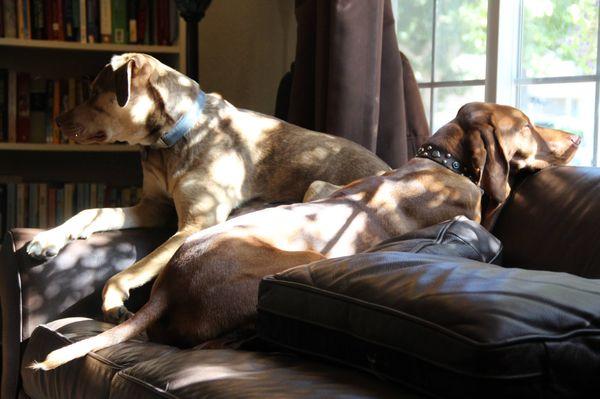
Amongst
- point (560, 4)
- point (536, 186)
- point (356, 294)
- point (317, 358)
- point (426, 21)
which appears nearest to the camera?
point (356, 294)

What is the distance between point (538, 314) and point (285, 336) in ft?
1.59

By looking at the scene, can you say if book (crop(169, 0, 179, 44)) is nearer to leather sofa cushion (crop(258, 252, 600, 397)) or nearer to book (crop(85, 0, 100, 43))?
book (crop(85, 0, 100, 43))

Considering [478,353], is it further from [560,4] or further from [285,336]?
[560,4]

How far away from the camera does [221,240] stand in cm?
175

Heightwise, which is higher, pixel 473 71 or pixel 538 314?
pixel 473 71

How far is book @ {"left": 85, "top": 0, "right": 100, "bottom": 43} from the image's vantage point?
382cm

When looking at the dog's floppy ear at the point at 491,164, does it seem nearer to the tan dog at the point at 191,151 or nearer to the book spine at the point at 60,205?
the tan dog at the point at 191,151

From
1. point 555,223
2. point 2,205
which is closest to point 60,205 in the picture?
point 2,205

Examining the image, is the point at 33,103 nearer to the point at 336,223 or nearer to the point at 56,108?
the point at 56,108

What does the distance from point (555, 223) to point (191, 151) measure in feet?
3.64

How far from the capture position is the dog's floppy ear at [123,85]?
2.37 metres

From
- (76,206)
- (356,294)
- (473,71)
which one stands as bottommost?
(76,206)

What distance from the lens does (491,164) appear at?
2068mm

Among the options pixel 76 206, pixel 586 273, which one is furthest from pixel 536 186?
pixel 76 206
